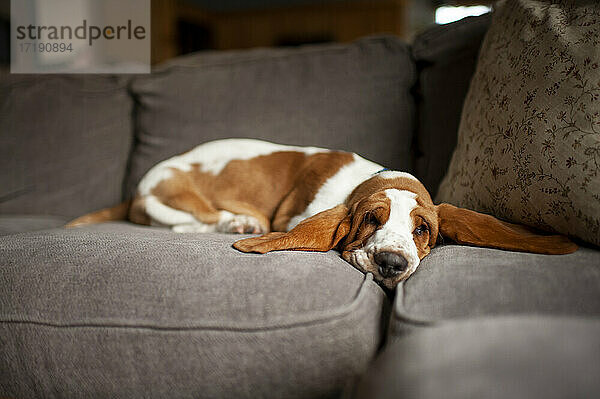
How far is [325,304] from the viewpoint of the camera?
108cm

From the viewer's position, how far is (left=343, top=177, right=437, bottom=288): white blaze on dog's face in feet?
4.39

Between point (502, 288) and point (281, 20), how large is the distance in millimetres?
8471

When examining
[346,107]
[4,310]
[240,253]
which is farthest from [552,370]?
[346,107]

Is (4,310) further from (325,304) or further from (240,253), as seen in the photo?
(325,304)

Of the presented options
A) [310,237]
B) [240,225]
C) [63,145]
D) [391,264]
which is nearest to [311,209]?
[240,225]

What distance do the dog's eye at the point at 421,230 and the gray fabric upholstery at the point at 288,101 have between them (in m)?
0.66

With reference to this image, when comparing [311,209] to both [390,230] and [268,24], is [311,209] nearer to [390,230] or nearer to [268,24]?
[390,230]

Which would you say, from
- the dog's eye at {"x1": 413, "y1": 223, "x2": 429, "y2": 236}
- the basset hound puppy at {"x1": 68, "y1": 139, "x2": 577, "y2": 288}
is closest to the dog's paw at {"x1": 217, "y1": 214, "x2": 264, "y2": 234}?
the basset hound puppy at {"x1": 68, "y1": 139, "x2": 577, "y2": 288}

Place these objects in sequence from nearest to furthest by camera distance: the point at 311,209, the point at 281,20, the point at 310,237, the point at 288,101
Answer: the point at 310,237 < the point at 311,209 < the point at 288,101 < the point at 281,20

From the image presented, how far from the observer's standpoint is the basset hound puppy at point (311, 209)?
1350 mm

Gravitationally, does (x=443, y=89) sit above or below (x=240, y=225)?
above

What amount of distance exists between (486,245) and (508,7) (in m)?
0.87

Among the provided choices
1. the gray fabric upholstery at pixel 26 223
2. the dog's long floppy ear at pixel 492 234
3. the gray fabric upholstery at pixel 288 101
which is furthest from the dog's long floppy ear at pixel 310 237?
the gray fabric upholstery at pixel 26 223

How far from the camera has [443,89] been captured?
206 cm
